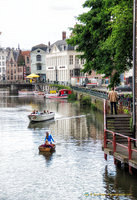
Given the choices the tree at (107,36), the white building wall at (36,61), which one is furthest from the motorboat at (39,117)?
the white building wall at (36,61)

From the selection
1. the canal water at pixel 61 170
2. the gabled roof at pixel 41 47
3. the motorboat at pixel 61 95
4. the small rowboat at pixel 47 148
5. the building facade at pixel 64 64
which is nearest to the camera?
the canal water at pixel 61 170

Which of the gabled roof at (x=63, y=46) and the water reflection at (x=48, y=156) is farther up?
the gabled roof at (x=63, y=46)

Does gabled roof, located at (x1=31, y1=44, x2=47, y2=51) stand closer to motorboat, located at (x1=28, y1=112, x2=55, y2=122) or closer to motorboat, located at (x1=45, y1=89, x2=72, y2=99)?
motorboat, located at (x1=45, y1=89, x2=72, y2=99)

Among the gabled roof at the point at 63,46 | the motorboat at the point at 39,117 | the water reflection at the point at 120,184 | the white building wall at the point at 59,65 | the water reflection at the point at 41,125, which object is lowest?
the water reflection at the point at 120,184

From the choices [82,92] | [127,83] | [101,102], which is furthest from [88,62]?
[82,92]

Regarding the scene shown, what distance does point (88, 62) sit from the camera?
49969 mm

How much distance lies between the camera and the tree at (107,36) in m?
37.5

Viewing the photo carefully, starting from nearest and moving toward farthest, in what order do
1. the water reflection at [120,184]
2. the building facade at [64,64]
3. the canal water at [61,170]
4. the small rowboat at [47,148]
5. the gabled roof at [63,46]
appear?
the water reflection at [120,184], the canal water at [61,170], the small rowboat at [47,148], the building facade at [64,64], the gabled roof at [63,46]

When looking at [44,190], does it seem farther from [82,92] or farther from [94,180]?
[82,92]

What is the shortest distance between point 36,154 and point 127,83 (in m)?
50.8

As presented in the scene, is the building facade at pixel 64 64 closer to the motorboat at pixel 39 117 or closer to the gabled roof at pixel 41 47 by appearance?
the gabled roof at pixel 41 47

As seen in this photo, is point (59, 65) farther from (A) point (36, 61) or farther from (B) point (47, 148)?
(B) point (47, 148)

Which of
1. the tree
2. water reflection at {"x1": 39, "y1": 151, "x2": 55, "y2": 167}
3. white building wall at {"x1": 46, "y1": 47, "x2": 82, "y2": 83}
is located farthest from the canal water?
white building wall at {"x1": 46, "y1": 47, "x2": 82, "y2": 83}

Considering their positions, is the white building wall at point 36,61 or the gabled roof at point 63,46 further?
the white building wall at point 36,61
